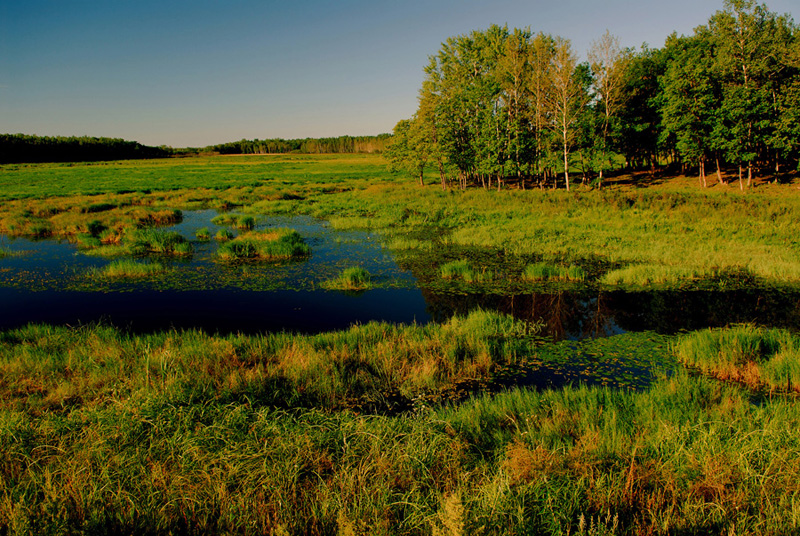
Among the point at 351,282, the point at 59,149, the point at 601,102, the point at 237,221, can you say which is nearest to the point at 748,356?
the point at 351,282

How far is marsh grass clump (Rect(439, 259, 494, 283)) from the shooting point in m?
13.9

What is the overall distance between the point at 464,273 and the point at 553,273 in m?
2.91

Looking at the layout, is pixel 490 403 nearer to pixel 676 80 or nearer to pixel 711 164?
pixel 676 80

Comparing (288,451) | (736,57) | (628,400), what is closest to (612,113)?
(736,57)

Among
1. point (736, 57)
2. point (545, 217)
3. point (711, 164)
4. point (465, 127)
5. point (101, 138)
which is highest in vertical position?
point (101, 138)

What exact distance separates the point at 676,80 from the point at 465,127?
1699 cm

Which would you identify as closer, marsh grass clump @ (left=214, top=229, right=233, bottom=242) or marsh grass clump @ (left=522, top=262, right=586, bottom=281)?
marsh grass clump @ (left=522, top=262, right=586, bottom=281)

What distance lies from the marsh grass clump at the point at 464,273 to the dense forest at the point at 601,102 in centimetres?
2022

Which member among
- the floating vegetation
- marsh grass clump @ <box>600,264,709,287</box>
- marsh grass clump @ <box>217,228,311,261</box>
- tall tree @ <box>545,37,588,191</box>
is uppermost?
tall tree @ <box>545,37,588,191</box>

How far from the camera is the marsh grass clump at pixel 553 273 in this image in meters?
13.5

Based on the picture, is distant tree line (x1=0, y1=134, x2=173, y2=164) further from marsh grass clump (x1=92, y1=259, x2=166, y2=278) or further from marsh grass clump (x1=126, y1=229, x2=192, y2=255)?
marsh grass clump (x1=92, y1=259, x2=166, y2=278)

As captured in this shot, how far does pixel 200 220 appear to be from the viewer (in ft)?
96.1

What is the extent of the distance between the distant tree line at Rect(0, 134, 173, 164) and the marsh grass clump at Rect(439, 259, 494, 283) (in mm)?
148710

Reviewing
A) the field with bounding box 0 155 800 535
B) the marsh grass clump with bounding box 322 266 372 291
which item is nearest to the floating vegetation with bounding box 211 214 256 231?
the marsh grass clump with bounding box 322 266 372 291
